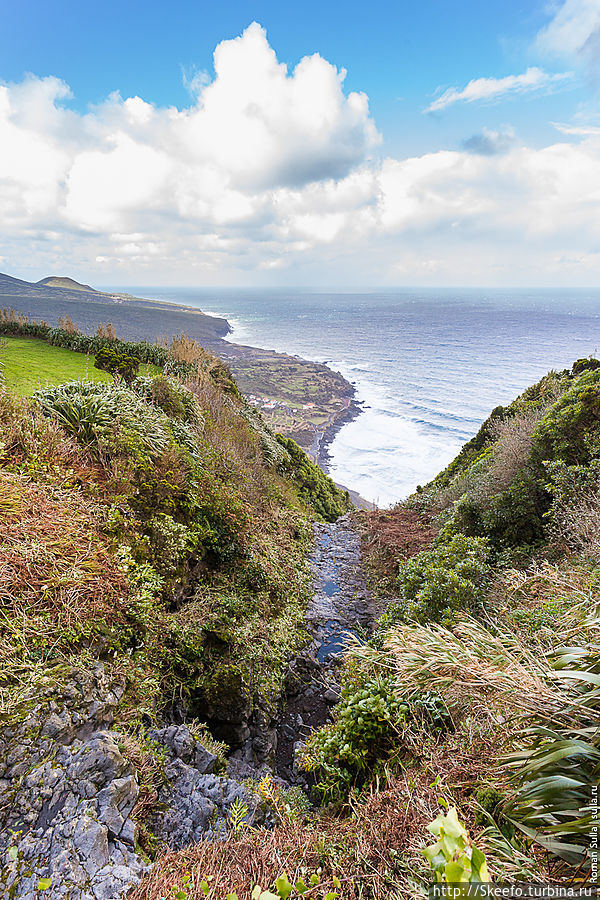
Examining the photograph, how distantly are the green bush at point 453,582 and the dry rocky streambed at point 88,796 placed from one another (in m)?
3.67

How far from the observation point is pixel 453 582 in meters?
6.54

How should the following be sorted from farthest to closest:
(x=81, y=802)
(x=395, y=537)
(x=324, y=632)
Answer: (x=395, y=537)
(x=324, y=632)
(x=81, y=802)

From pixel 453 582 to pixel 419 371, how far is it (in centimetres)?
A: 7609

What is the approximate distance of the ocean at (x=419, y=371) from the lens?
39.8 metres

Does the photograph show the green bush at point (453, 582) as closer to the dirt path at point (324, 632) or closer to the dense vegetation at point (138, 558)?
the dirt path at point (324, 632)

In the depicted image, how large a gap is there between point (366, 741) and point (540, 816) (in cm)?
337

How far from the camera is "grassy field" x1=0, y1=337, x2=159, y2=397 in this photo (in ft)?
26.9

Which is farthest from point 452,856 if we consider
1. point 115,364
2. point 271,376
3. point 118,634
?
point 271,376

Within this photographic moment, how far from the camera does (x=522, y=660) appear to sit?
2.46m

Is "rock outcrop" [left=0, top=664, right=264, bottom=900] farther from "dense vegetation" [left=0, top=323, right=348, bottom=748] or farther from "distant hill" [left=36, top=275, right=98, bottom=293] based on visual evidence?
"distant hill" [left=36, top=275, right=98, bottom=293]

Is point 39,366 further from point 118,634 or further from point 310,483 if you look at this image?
point 310,483

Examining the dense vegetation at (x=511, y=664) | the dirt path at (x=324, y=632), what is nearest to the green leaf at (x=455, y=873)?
the dense vegetation at (x=511, y=664)

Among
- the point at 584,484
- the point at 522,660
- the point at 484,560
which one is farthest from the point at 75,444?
the point at 584,484

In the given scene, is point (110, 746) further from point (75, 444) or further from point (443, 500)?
point (443, 500)
